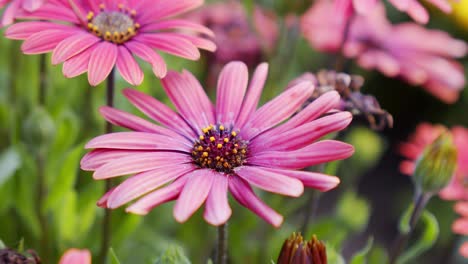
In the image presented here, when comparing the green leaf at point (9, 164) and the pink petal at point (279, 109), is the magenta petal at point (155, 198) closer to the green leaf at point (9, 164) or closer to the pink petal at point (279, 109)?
the pink petal at point (279, 109)

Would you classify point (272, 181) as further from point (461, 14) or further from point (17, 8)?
point (461, 14)

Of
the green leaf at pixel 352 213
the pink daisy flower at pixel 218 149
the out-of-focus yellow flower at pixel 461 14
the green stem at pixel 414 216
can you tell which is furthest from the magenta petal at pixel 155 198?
the out-of-focus yellow flower at pixel 461 14

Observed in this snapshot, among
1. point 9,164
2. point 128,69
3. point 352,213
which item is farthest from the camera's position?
point 352,213

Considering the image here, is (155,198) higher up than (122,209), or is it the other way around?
(155,198)

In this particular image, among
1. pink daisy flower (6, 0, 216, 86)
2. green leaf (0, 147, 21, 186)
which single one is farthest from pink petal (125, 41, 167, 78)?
green leaf (0, 147, 21, 186)

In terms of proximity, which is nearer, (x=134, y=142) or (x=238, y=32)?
(x=134, y=142)

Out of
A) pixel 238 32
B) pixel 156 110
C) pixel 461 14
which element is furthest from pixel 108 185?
pixel 461 14
